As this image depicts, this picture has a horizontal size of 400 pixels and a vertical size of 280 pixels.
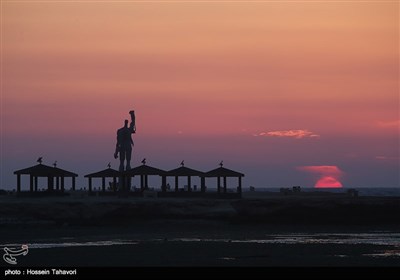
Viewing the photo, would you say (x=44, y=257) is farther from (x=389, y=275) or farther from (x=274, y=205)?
(x=274, y=205)

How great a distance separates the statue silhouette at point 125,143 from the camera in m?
79.8

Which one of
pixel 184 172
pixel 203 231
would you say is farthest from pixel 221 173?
pixel 203 231

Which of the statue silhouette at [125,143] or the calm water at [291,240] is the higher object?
the statue silhouette at [125,143]

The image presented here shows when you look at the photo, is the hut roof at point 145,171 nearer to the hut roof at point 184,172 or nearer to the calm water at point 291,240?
the hut roof at point 184,172

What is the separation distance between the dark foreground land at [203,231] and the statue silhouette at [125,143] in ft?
29.8

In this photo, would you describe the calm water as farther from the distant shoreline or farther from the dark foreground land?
the distant shoreline

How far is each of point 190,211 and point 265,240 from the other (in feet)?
45.7

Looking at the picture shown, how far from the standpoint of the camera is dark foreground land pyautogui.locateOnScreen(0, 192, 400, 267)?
146 feet

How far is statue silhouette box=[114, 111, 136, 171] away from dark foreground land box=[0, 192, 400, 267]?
29.8ft

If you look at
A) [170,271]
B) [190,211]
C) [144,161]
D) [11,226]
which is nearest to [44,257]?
[170,271]

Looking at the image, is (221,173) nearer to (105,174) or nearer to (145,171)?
(145,171)

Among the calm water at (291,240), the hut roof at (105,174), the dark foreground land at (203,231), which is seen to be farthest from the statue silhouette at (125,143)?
the calm water at (291,240)

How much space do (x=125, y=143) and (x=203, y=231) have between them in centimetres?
2007

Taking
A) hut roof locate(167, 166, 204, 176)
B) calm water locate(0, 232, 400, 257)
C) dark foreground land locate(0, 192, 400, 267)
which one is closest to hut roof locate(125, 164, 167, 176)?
hut roof locate(167, 166, 204, 176)
